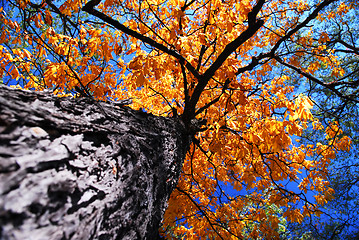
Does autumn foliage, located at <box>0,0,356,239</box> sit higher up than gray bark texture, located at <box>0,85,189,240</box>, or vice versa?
autumn foliage, located at <box>0,0,356,239</box>

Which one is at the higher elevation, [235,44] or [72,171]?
[235,44]

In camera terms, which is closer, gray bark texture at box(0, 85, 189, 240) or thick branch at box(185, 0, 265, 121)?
gray bark texture at box(0, 85, 189, 240)

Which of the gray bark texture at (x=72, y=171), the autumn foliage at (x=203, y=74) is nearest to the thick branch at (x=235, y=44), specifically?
the autumn foliage at (x=203, y=74)

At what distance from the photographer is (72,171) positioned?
0.66 metres

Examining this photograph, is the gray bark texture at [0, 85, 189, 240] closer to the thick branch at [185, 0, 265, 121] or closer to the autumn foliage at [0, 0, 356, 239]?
the autumn foliage at [0, 0, 356, 239]

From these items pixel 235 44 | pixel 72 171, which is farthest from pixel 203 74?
pixel 72 171

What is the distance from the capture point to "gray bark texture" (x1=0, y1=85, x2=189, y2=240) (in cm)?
47

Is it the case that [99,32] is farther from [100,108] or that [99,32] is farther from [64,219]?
[64,219]

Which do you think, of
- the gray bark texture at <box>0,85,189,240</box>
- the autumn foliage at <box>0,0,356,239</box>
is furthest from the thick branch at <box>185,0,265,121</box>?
the gray bark texture at <box>0,85,189,240</box>

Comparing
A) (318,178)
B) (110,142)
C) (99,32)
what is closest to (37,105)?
(110,142)

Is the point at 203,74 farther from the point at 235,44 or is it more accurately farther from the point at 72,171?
the point at 72,171

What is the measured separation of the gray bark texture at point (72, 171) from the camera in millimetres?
472

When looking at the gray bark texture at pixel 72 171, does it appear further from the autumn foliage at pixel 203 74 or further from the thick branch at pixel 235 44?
the thick branch at pixel 235 44

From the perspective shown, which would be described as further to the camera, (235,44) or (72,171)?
(235,44)
